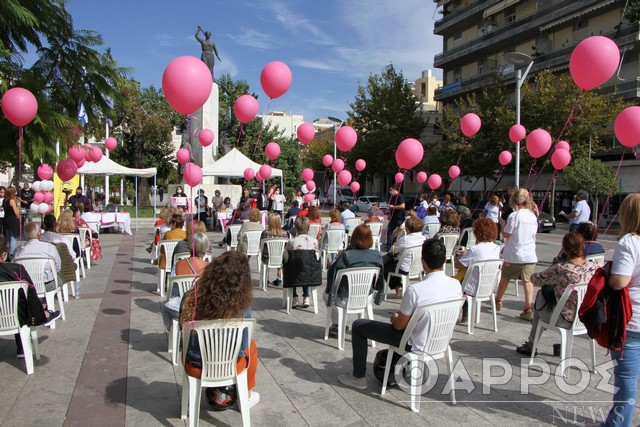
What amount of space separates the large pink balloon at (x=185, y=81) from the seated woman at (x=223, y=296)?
78.0 inches

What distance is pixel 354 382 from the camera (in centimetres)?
412

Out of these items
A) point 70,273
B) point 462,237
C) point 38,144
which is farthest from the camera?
point 462,237

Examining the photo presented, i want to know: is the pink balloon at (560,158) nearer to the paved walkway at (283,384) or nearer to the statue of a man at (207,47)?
the paved walkway at (283,384)

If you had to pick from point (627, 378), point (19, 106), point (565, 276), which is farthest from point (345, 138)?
point (627, 378)

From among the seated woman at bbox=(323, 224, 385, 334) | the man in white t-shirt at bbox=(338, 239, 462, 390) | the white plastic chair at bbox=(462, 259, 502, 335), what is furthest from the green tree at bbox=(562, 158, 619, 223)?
the man in white t-shirt at bbox=(338, 239, 462, 390)

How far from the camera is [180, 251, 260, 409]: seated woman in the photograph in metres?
3.24

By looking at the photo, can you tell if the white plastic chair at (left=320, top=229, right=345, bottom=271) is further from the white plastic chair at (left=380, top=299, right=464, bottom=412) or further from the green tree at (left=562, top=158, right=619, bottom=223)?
the green tree at (left=562, top=158, right=619, bottom=223)

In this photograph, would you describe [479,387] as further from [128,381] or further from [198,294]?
[128,381]

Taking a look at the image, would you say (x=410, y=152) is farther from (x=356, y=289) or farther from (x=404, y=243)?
(x=356, y=289)

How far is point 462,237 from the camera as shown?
32.2ft

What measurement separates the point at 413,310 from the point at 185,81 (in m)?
2.97

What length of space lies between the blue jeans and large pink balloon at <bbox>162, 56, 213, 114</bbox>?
3.92 m

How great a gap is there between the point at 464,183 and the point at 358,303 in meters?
36.0

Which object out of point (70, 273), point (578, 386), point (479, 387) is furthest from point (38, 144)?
point (578, 386)
